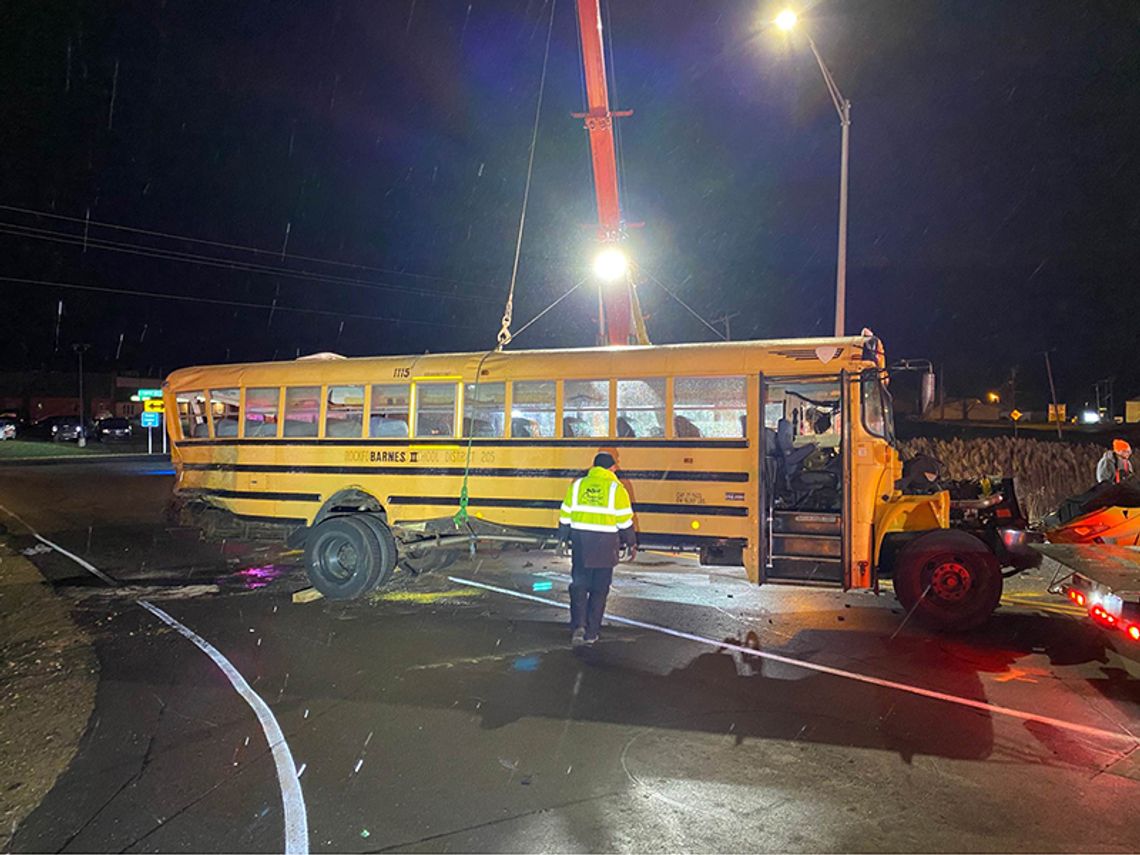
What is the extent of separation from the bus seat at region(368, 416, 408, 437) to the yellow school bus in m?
0.03

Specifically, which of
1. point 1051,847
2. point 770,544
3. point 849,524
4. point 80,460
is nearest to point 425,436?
point 770,544

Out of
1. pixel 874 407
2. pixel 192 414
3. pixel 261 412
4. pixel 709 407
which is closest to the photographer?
pixel 874 407

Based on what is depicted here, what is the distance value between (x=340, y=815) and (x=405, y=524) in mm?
5038

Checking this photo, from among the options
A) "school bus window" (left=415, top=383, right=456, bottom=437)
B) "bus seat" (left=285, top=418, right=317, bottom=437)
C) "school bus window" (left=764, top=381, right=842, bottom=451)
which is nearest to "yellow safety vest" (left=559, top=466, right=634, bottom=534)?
"school bus window" (left=764, top=381, right=842, bottom=451)

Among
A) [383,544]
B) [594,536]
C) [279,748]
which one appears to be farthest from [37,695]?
[594,536]

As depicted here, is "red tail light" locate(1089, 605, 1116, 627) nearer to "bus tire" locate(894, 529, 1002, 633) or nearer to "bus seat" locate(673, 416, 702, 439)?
"bus tire" locate(894, 529, 1002, 633)

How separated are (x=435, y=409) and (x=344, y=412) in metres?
1.29

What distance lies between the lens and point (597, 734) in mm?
4766

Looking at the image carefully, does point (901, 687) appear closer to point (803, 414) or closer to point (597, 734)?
point (597, 734)

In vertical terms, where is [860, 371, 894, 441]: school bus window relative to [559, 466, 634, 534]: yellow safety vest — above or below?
above

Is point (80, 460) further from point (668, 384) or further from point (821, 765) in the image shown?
point (821, 765)

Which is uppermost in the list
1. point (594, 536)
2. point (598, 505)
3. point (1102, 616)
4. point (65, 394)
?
point (65, 394)

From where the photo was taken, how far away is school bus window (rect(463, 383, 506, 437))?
843 centimetres

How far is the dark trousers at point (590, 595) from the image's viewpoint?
6707 millimetres
